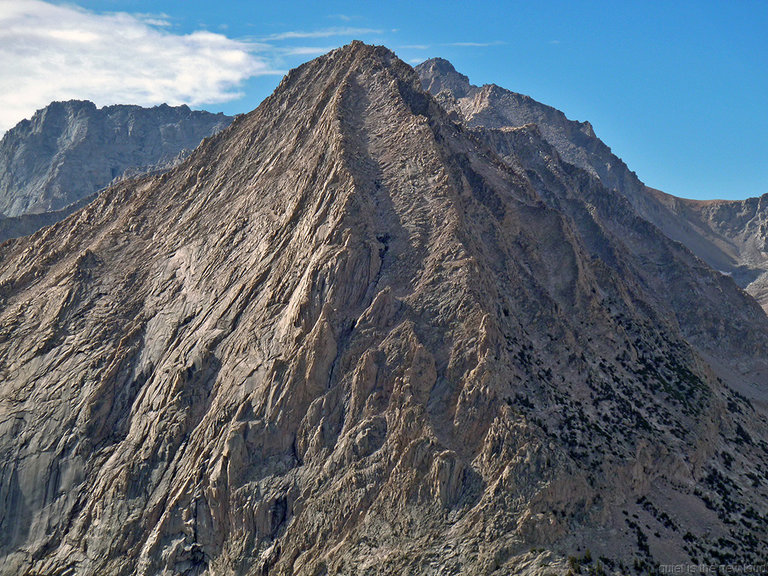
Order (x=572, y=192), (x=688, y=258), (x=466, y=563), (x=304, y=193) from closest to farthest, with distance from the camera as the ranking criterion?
1. (x=466, y=563)
2. (x=304, y=193)
3. (x=572, y=192)
4. (x=688, y=258)

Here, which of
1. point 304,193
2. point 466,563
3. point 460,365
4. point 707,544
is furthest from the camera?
point 304,193

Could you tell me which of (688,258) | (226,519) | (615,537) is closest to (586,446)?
(615,537)

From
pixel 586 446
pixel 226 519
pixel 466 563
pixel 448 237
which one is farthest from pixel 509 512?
pixel 448 237

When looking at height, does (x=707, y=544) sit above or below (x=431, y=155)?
below

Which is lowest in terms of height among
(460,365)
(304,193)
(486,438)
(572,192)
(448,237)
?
(486,438)

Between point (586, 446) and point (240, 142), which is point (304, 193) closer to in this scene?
point (240, 142)

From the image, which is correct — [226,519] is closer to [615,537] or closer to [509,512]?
[509,512]

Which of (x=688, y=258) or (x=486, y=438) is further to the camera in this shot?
(x=688, y=258)
